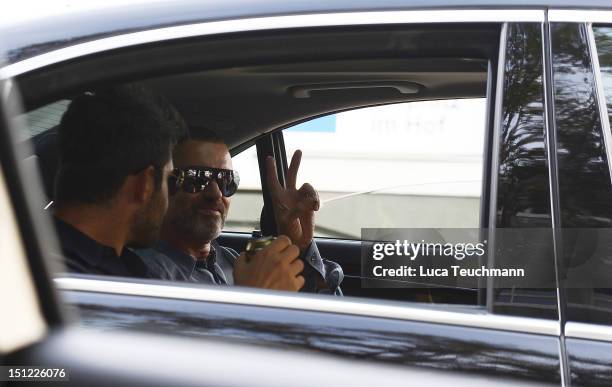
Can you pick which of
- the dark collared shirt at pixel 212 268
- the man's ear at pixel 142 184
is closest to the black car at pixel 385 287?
the man's ear at pixel 142 184

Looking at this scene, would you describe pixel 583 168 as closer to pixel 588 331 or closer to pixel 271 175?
pixel 588 331

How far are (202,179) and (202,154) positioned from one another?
0.26 ft

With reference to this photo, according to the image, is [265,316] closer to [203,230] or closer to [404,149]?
[203,230]

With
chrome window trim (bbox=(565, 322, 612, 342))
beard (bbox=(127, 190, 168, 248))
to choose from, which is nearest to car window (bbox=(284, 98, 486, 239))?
chrome window trim (bbox=(565, 322, 612, 342))

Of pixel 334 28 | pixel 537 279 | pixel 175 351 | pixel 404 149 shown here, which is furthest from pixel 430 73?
pixel 404 149

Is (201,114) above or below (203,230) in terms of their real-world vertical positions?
above

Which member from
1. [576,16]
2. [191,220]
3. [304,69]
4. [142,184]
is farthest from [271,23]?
[191,220]

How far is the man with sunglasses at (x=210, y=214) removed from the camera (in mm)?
2715

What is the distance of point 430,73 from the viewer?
2.22 meters

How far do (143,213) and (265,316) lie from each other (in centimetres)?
82

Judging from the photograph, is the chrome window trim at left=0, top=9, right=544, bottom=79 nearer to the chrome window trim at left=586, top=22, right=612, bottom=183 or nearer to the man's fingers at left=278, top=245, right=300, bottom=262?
the chrome window trim at left=586, top=22, right=612, bottom=183

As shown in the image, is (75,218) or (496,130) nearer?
(496,130)

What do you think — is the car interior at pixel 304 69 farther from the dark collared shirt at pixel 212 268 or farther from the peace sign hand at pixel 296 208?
the peace sign hand at pixel 296 208

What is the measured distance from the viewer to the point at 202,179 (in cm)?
298
